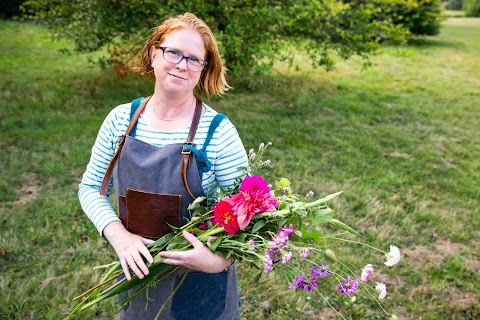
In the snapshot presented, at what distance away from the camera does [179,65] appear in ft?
4.71

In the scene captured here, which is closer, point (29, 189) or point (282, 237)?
point (282, 237)

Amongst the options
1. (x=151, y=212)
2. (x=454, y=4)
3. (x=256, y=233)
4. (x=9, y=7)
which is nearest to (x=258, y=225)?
(x=256, y=233)

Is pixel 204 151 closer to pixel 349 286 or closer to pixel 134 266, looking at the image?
pixel 134 266

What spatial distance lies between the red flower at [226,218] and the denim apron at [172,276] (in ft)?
0.59

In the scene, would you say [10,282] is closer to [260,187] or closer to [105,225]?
[105,225]

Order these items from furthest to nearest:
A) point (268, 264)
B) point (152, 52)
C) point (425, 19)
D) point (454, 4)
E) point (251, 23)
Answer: point (454, 4) < point (425, 19) < point (251, 23) < point (152, 52) < point (268, 264)

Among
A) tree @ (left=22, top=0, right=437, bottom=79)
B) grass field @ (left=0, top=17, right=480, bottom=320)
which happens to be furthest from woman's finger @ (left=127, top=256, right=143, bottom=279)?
tree @ (left=22, top=0, right=437, bottom=79)

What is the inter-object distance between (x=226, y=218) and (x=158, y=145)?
378mm

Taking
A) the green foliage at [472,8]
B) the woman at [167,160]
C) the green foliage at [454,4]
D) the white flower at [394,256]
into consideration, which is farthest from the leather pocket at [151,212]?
the green foliage at [454,4]

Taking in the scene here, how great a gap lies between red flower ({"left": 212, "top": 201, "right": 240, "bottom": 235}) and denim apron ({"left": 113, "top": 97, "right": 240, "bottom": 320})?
18cm

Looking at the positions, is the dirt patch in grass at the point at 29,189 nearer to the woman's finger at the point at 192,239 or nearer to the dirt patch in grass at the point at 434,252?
the woman's finger at the point at 192,239

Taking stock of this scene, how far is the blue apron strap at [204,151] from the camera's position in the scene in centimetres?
142

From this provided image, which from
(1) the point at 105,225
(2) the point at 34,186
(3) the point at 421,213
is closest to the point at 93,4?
(2) the point at 34,186

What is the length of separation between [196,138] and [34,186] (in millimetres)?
3404
